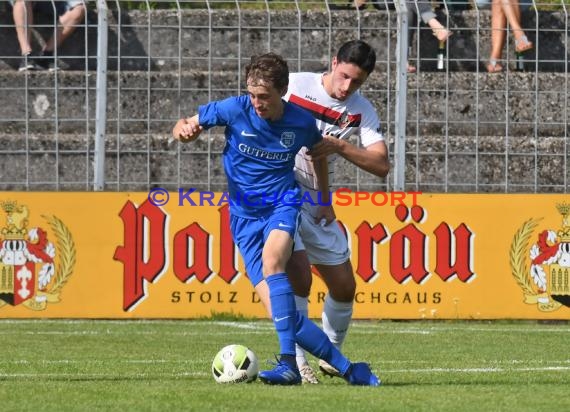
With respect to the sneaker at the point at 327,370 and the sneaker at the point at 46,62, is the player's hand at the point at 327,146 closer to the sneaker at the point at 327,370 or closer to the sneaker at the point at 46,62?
the sneaker at the point at 327,370

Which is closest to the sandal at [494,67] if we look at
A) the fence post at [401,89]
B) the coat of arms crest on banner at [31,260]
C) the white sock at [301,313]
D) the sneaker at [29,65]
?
the fence post at [401,89]

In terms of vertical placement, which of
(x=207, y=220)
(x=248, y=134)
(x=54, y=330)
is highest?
(x=248, y=134)

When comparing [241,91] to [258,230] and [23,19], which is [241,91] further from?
[258,230]

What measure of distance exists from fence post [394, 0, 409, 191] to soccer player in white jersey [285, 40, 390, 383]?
478cm

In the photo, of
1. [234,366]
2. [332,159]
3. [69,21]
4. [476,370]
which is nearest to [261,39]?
[69,21]

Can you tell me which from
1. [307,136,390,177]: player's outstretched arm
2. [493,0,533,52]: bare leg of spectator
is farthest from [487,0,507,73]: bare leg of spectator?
[307,136,390,177]: player's outstretched arm

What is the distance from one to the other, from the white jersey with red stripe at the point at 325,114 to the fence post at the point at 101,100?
5.21m

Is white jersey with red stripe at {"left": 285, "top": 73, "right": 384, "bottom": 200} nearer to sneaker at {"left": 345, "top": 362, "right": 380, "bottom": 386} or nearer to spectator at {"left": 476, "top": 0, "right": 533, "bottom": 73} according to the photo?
sneaker at {"left": 345, "top": 362, "right": 380, "bottom": 386}

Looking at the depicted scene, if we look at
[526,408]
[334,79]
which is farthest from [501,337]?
[526,408]

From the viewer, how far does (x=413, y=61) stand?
46.7 feet

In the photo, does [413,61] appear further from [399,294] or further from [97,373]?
[97,373]

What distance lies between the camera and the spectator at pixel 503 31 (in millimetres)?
14719

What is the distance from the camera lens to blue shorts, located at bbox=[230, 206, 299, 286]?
25.2ft

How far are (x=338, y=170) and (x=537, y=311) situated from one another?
8.11 ft
